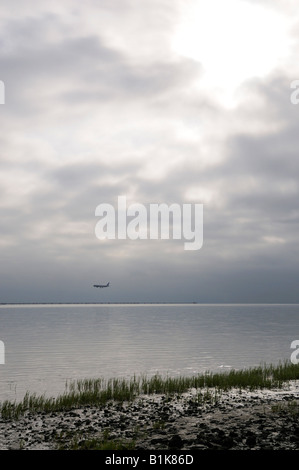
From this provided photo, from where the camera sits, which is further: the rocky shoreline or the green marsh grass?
the green marsh grass

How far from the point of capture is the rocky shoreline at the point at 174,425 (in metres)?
18.7

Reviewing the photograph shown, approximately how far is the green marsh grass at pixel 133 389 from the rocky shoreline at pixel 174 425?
1.15m

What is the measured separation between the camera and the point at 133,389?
34406 mm

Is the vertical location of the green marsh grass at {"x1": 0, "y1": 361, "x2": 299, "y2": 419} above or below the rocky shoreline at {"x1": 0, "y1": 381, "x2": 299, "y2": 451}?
Result: below

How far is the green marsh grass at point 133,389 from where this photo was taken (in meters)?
A: 28.7

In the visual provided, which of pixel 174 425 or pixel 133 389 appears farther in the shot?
pixel 133 389

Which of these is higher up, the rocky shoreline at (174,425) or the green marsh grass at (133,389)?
the rocky shoreline at (174,425)

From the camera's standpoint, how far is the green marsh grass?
94.2ft

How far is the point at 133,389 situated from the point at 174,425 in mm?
12247

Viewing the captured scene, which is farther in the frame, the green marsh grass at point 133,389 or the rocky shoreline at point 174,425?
the green marsh grass at point 133,389

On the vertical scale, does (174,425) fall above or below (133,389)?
above

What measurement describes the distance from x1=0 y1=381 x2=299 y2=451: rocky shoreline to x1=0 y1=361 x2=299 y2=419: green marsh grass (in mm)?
1146

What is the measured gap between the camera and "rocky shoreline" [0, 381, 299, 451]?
18.7m

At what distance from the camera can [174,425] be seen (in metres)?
22.6
